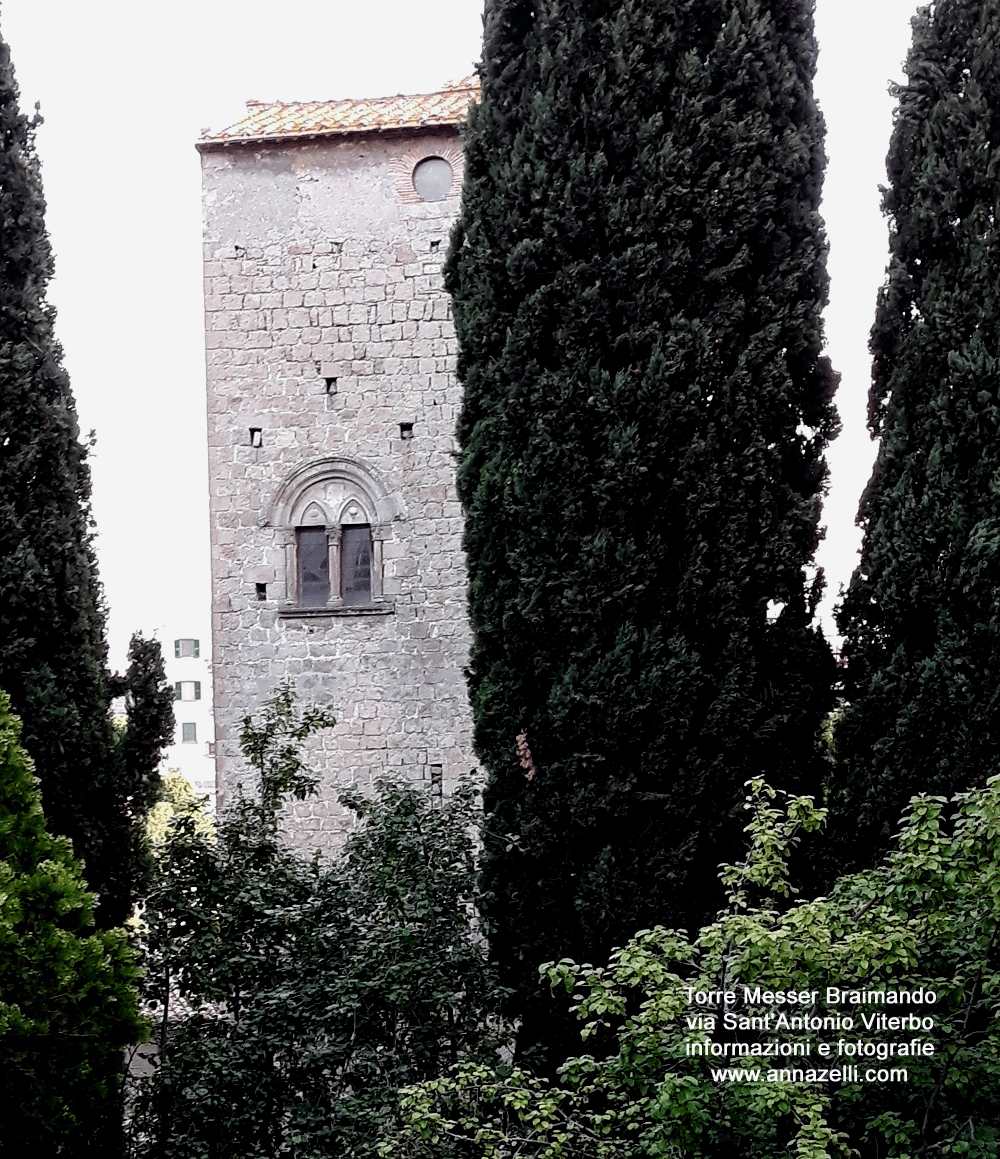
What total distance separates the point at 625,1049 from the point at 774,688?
119 inches

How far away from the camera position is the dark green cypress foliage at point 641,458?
24.7 feet

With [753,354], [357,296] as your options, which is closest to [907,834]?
[753,354]

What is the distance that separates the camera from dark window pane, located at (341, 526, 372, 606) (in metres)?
10.7

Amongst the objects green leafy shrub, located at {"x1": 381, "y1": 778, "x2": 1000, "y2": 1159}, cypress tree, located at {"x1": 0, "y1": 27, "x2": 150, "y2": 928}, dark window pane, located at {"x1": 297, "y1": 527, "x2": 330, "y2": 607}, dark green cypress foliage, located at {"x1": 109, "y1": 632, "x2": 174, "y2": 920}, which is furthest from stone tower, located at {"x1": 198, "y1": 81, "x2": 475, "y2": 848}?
green leafy shrub, located at {"x1": 381, "y1": 778, "x2": 1000, "y2": 1159}

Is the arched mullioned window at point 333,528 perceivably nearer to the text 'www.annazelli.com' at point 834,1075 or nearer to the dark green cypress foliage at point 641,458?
the dark green cypress foliage at point 641,458

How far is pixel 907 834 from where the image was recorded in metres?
5.35

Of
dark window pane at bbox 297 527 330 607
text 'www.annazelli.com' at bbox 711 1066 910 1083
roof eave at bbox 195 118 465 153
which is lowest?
text 'www.annazelli.com' at bbox 711 1066 910 1083

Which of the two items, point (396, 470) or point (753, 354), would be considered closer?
point (753, 354)

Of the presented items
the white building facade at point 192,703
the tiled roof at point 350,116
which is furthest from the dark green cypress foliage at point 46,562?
the white building facade at point 192,703

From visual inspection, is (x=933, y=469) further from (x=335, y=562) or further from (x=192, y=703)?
(x=192, y=703)

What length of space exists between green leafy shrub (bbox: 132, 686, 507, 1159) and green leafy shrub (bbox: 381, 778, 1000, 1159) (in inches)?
53.7

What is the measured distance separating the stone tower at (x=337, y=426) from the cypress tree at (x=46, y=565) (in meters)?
1.98

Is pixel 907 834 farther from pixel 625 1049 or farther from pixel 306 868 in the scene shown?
pixel 306 868

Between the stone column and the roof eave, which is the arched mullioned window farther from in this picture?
the roof eave
